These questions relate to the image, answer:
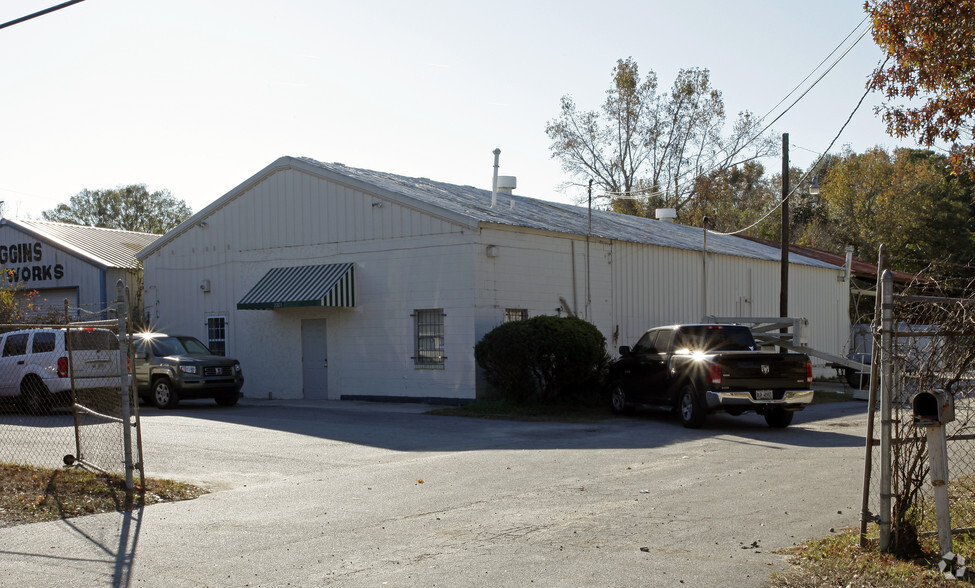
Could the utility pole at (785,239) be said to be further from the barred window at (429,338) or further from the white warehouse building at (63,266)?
the white warehouse building at (63,266)

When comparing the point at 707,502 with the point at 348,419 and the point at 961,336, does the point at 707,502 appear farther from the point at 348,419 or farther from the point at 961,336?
the point at 348,419

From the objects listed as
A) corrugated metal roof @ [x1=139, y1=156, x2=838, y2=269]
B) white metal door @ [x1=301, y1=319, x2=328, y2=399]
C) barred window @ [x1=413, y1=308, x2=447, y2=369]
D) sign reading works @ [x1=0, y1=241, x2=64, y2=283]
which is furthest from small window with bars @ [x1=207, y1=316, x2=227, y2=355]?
sign reading works @ [x1=0, y1=241, x2=64, y2=283]

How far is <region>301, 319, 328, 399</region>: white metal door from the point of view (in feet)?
76.3

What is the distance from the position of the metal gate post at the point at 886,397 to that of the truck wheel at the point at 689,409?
355 inches

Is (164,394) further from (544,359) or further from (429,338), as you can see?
(544,359)

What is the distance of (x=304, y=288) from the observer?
882 inches

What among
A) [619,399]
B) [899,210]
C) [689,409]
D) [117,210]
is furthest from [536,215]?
[117,210]

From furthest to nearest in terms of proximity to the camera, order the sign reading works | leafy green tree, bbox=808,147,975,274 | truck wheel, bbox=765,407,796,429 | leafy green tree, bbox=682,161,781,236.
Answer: leafy green tree, bbox=682,161,781,236 → leafy green tree, bbox=808,147,975,274 → the sign reading works → truck wheel, bbox=765,407,796,429

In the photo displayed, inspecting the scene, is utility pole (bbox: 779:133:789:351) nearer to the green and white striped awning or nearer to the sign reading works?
the green and white striped awning

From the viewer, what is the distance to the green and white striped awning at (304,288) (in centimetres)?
2181

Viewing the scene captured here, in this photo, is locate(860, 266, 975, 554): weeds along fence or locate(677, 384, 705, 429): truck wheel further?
locate(677, 384, 705, 429): truck wheel

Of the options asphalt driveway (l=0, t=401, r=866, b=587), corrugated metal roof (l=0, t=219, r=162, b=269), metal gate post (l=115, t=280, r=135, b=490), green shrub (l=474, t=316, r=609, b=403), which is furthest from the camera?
corrugated metal roof (l=0, t=219, r=162, b=269)

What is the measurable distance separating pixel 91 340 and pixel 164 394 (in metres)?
7.52

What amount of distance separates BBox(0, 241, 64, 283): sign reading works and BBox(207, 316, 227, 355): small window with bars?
33.9ft
